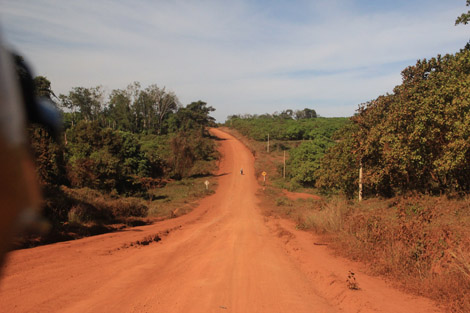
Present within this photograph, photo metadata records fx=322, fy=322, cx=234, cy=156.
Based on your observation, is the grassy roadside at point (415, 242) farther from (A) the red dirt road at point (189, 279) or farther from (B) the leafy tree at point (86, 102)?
(B) the leafy tree at point (86, 102)

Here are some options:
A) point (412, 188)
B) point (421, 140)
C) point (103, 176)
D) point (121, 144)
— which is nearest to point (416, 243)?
point (421, 140)

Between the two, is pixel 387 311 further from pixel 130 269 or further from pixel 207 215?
pixel 207 215

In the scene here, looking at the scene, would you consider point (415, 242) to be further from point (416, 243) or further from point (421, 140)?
point (421, 140)

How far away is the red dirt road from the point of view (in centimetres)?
521

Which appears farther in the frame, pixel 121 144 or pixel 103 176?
pixel 121 144

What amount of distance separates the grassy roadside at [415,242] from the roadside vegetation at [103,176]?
331 inches

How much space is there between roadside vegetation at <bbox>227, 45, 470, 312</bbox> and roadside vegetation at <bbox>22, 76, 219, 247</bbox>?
26.4 ft

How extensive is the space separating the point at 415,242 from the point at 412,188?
6970 mm

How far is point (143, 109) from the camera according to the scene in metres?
62.1

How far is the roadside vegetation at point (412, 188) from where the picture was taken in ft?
23.0

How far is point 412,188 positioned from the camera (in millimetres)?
13891

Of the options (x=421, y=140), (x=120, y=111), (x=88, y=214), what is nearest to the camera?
(x=421, y=140)

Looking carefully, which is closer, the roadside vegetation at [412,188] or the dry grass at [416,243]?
the dry grass at [416,243]

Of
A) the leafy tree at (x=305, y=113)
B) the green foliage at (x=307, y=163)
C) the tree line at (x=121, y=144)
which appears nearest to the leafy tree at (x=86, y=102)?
the tree line at (x=121, y=144)
